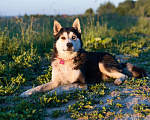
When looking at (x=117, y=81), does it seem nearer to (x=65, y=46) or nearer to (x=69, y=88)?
(x=69, y=88)

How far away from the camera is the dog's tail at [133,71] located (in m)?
4.63

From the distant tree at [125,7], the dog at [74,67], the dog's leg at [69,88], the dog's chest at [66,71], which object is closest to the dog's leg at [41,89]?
the dog at [74,67]

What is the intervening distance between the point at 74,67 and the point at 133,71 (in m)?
1.76

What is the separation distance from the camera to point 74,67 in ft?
13.3

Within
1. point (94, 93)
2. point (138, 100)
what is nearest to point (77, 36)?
point (94, 93)

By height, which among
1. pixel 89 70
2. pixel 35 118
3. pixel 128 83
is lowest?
pixel 35 118

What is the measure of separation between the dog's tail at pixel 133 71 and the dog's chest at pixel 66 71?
1604mm

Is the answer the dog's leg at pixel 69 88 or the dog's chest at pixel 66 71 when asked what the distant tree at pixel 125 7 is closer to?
the dog's chest at pixel 66 71

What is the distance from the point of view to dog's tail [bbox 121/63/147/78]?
463cm

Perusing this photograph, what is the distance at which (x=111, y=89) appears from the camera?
4.01 metres

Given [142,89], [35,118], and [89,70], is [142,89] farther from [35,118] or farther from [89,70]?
[35,118]

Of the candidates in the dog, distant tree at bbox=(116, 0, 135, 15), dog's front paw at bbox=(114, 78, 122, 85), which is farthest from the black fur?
distant tree at bbox=(116, 0, 135, 15)

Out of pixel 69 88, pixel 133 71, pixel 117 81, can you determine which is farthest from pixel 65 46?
pixel 133 71

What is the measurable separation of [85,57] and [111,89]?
987mm
